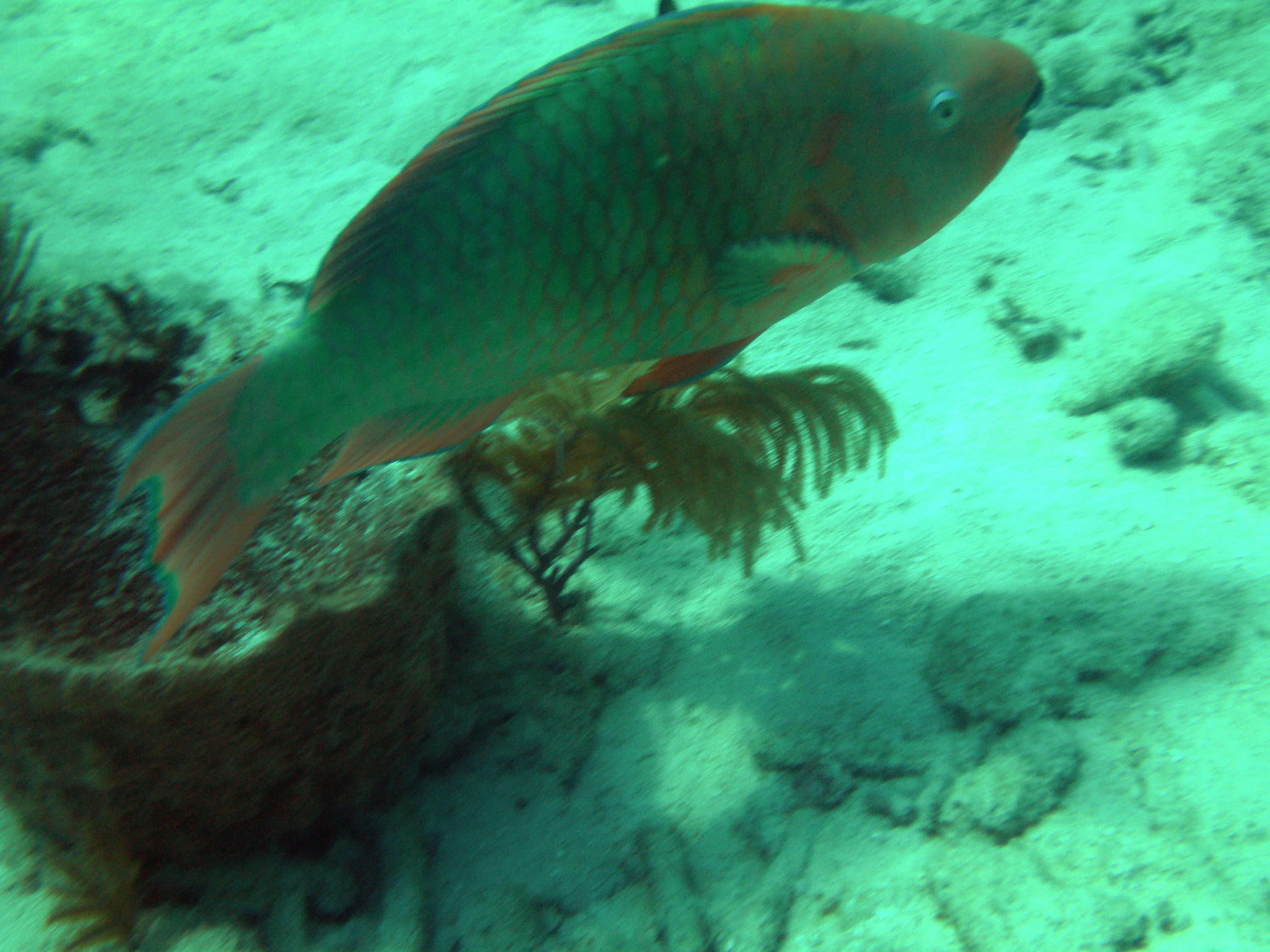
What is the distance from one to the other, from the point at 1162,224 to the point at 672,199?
10.2 feet

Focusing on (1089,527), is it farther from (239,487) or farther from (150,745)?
(150,745)

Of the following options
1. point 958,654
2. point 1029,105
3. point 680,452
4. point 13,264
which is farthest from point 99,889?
point 13,264

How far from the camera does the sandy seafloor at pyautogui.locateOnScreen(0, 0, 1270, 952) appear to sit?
166 cm

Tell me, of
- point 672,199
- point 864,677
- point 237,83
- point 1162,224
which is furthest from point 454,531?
point 237,83

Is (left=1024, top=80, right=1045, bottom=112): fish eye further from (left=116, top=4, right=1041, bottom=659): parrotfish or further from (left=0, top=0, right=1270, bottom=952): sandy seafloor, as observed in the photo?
(left=0, top=0, right=1270, bottom=952): sandy seafloor

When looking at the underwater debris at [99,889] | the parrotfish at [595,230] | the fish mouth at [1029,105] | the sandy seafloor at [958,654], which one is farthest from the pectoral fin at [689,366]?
the underwater debris at [99,889]

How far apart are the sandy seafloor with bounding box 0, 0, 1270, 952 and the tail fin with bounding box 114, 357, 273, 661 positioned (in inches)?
49.0

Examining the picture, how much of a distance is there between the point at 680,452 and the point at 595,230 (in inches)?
38.7

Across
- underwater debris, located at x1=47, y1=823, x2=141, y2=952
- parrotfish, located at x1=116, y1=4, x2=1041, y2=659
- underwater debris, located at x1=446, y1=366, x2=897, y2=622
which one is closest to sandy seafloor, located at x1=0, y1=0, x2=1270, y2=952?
underwater debris, located at x1=47, y1=823, x2=141, y2=952

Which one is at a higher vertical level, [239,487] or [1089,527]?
[239,487]

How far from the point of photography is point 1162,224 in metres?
3.38

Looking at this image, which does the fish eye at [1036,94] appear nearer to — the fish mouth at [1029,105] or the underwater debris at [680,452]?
the fish mouth at [1029,105]

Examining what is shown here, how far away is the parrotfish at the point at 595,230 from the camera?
53.5 inches

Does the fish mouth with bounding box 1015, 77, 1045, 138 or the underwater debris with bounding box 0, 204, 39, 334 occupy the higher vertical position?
the fish mouth with bounding box 1015, 77, 1045, 138
